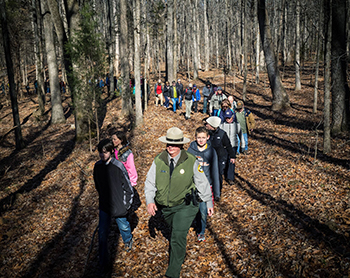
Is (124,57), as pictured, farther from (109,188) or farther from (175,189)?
(175,189)

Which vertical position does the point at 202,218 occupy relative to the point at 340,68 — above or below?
below

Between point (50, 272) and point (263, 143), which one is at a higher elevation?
point (263, 143)

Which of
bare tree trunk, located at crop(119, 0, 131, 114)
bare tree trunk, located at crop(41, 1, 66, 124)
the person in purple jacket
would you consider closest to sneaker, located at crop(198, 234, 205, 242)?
the person in purple jacket

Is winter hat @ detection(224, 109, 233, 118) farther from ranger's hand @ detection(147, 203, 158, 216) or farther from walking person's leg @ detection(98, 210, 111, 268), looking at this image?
walking person's leg @ detection(98, 210, 111, 268)

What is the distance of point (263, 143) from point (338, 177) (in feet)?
13.9

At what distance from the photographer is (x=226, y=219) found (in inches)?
238

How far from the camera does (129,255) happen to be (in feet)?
16.6

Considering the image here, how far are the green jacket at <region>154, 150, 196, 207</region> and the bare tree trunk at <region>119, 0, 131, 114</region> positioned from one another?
12524 mm

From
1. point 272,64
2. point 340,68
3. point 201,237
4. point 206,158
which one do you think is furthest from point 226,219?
point 272,64

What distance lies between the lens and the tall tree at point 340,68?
28.9 feet

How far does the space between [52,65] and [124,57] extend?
4965 millimetres

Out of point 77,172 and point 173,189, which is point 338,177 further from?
point 77,172

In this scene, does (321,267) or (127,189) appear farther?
(127,189)

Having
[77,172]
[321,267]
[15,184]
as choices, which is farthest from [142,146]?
[321,267]
